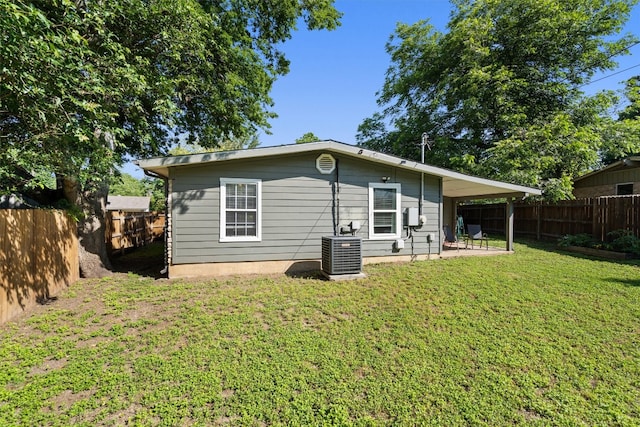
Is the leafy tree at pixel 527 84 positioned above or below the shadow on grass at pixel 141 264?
above

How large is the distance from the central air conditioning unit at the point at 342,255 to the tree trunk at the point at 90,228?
203 inches

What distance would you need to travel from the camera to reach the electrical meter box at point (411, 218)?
751 cm

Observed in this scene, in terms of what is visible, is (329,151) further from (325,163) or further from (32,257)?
(32,257)

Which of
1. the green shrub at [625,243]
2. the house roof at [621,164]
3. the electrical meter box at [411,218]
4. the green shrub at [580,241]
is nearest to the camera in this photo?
the electrical meter box at [411,218]

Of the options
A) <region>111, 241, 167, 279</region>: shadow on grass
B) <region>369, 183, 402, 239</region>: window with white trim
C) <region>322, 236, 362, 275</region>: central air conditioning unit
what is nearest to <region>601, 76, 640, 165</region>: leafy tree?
<region>369, 183, 402, 239</region>: window with white trim

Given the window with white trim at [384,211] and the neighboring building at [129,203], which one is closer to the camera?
the window with white trim at [384,211]

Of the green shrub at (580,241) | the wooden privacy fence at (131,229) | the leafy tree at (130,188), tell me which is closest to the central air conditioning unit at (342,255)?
the wooden privacy fence at (131,229)

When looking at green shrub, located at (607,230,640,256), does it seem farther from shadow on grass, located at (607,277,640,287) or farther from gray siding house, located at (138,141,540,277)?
gray siding house, located at (138,141,540,277)

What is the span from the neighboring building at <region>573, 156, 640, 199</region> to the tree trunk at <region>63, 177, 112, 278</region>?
18236 mm

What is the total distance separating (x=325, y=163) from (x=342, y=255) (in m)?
2.31

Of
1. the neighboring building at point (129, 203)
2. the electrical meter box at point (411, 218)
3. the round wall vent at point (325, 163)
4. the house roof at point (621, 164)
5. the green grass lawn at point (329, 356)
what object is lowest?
the green grass lawn at point (329, 356)

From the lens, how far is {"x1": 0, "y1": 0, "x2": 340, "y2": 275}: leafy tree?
354 cm

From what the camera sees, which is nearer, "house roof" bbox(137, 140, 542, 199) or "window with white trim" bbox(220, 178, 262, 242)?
"house roof" bbox(137, 140, 542, 199)

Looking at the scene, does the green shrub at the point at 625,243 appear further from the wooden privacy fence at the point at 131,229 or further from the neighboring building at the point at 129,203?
the neighboring building at the point at 129,203
